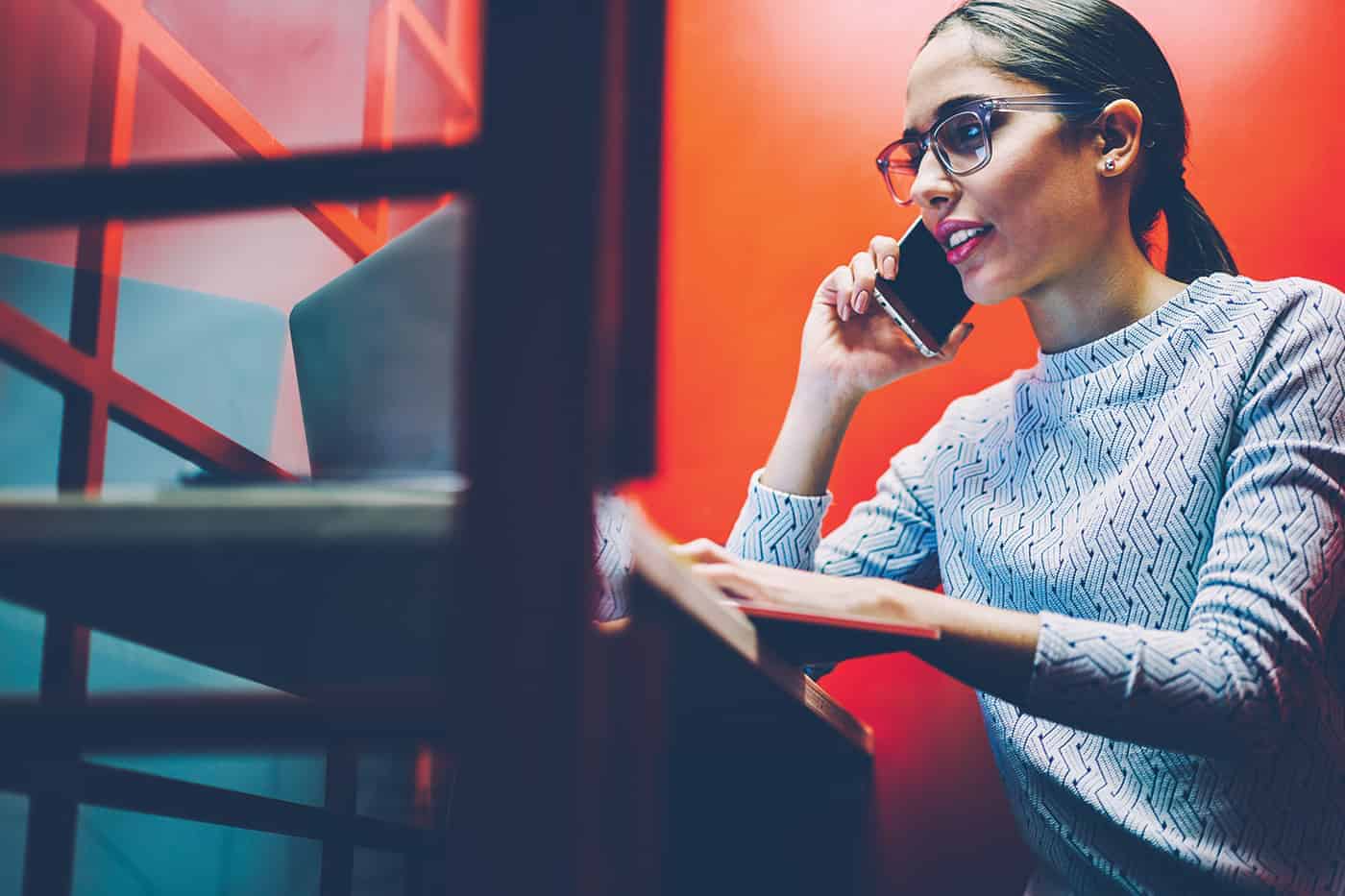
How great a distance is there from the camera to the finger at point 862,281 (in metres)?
1.25

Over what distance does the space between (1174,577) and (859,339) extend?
1.70ft

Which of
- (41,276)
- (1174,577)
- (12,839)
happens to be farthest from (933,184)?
(12,839)

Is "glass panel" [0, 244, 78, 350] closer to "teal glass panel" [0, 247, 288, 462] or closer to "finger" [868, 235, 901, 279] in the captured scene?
"teal glass panel" [0, 247, 288, 462]

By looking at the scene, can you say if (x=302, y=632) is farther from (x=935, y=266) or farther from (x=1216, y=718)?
(x=935, y=266)

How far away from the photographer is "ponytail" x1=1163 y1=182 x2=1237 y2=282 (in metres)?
1.15

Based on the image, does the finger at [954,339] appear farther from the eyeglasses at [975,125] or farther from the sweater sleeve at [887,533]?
the eyeglasses at [975,125]

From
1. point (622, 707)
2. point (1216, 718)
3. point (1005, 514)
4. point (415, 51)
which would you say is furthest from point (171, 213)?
point (415, 51)

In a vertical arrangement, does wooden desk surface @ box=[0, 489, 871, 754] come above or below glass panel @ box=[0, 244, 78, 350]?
below

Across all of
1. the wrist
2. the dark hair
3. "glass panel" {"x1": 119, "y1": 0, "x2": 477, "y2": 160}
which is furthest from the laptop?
the dark hair

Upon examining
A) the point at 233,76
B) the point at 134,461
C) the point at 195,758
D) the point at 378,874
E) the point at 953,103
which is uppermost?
the point at 233,76

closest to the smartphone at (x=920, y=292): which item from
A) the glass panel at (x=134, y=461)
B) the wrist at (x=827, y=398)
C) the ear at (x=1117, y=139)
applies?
the wrist at (x=827, y=398)

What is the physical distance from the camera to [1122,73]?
1.11 m

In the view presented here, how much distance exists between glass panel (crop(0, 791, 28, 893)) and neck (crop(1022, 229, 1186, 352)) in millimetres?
1401

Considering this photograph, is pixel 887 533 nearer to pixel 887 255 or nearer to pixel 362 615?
pixel 887 255
